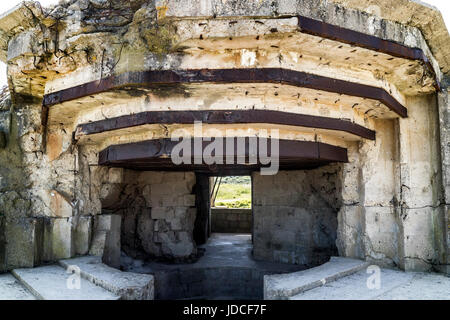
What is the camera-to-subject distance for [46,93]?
351cm

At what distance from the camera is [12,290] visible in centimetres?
301

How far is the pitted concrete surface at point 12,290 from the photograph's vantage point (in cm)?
282

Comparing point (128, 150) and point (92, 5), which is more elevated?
point (92, 5)

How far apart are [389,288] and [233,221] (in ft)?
23.0

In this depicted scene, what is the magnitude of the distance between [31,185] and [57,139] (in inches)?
23.9

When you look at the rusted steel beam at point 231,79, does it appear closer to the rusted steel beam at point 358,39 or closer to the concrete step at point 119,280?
the rusted steel beam at point 358,39

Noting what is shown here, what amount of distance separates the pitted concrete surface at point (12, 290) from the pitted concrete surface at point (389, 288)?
7.36 feet

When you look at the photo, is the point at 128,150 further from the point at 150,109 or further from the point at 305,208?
the point at 305,208

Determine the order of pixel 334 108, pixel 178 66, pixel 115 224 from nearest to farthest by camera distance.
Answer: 1. pixel 178 66
2. pixel 334 108
3. pixel 115 224

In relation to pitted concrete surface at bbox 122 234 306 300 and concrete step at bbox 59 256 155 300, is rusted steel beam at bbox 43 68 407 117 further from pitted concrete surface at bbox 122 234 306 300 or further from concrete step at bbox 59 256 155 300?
pitted concrete surface at bbox 122 234 306 300

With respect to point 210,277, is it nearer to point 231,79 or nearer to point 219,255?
point 219,255

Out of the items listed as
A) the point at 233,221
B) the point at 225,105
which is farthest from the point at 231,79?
the point at 233,221

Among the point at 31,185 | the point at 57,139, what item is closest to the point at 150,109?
the point at 57,139
